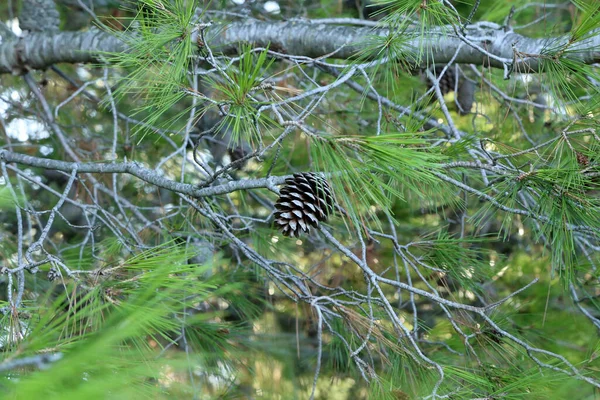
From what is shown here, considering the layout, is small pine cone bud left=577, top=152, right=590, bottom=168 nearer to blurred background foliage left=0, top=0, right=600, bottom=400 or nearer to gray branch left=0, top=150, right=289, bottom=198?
blurred background foliage left=0, top=0, right=600, bottom=400

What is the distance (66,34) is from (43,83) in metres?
0.32

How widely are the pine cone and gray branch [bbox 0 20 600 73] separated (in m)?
0.31

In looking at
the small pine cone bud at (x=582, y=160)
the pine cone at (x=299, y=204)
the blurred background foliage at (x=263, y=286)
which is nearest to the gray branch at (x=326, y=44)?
the blurred background foliage at (x=263, y=286)

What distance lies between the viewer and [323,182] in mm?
1122

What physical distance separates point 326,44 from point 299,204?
0.77 metres

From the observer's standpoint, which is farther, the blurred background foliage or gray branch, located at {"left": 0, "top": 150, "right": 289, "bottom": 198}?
gray branch, located at {"left": 0, "top": 150, "right": 289, "bottom": 198}

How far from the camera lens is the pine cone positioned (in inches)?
45.3

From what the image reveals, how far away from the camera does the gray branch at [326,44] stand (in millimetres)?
1372

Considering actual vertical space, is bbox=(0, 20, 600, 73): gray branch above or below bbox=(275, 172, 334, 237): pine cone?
above

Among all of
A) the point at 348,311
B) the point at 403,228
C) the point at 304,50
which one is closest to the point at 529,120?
the point at 403,228

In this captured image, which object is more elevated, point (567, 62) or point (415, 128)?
point (567, 62)

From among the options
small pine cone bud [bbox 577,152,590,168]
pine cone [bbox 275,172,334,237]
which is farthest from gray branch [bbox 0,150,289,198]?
small pine cone bud [bbox 577,152,590,168]

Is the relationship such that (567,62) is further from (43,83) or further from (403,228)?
(43,83)

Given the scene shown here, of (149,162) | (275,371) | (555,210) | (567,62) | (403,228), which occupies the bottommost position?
(275,371)
